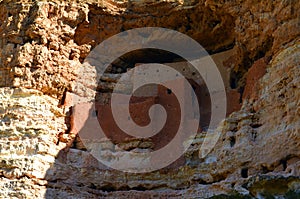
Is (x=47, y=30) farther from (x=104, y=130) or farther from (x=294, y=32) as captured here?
(x=294, y=32)

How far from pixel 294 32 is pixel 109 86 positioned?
24.2 feet

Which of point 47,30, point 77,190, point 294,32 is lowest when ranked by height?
point 77,190

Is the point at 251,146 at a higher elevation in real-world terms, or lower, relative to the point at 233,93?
lower

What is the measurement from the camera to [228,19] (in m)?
21.9

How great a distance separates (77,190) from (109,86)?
176 inches

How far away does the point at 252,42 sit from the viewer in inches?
797

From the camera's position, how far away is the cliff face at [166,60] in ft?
58.6

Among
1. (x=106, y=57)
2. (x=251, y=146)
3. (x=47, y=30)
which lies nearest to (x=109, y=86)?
(x=106, y=57)

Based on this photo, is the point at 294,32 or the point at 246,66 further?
the point at 246,66

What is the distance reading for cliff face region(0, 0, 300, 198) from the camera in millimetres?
17875

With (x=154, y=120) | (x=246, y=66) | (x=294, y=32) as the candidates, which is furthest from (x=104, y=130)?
(x=294, y=32)

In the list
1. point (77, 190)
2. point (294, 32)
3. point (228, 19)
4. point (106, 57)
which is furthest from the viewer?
point (106, 57)

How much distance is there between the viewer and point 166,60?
80.5 feet

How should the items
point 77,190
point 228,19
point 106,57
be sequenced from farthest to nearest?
point 106,57 < point 228,19 < point 77,190
